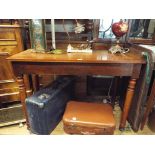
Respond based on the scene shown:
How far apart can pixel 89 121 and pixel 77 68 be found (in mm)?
428

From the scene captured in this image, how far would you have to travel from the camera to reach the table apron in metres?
1.05

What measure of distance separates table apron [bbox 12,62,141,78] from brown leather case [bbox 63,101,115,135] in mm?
352

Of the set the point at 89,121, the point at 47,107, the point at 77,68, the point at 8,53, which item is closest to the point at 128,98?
the point at 89,121

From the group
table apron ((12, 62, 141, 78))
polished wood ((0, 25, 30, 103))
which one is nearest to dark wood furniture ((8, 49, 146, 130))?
table apron ((12, 62, 141, 78))

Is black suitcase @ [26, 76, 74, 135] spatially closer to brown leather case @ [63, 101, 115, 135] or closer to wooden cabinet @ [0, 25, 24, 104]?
brown leather case @ [63, 101, 115, 135]

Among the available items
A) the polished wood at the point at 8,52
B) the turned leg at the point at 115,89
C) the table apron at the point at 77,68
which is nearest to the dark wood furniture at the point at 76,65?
the table apron at the point at 77,68

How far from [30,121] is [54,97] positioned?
0.96 ft

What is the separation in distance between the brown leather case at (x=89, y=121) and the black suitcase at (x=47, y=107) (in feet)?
0.51

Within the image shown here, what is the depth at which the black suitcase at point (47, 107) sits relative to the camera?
3.70 feet

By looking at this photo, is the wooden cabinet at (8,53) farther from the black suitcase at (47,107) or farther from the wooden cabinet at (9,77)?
the black suitcase at (47,107)

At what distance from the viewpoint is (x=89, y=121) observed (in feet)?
3.60

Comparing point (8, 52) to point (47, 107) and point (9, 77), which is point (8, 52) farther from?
point (47, 107)

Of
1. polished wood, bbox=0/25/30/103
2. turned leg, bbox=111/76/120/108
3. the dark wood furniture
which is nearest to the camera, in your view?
the dark wood furniture
